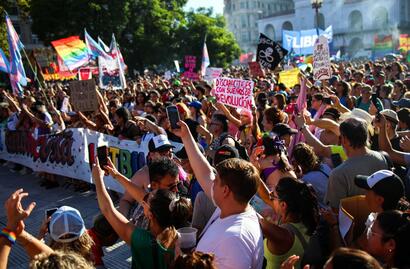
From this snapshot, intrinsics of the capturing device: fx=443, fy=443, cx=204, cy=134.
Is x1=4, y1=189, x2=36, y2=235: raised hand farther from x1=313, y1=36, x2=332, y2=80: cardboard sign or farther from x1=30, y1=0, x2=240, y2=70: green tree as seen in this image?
x1=30, y1=0, x2=240, y2=70: green tree

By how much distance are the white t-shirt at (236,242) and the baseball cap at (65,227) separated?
0.84 meters

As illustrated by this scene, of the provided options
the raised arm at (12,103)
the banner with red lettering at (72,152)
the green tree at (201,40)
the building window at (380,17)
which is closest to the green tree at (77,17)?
the green tree at (201,40)

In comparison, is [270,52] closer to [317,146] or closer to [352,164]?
[317,146]

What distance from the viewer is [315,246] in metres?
2.94

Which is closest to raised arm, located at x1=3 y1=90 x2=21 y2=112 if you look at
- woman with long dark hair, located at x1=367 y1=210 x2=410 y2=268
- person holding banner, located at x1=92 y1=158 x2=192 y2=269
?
person holding banner, located at x1=92 y1=158 x2=192 y2=269

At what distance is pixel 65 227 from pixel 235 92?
5152mm

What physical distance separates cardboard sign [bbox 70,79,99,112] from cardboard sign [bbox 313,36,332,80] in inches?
195

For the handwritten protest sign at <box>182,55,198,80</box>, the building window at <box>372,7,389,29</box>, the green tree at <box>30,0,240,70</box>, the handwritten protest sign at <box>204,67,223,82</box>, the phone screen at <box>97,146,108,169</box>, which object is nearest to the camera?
the phone screen at <box>97,146,108,169</box>

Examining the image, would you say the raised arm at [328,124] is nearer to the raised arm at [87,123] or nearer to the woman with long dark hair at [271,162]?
the woman with long dark hair at [271,162]

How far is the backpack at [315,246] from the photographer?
2873 millimetres

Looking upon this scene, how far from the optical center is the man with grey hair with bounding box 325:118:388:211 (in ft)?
12.1

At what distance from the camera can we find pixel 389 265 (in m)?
2.56

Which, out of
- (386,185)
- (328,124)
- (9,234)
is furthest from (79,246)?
(328,124)

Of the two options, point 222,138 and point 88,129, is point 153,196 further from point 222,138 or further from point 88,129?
point 88,129
